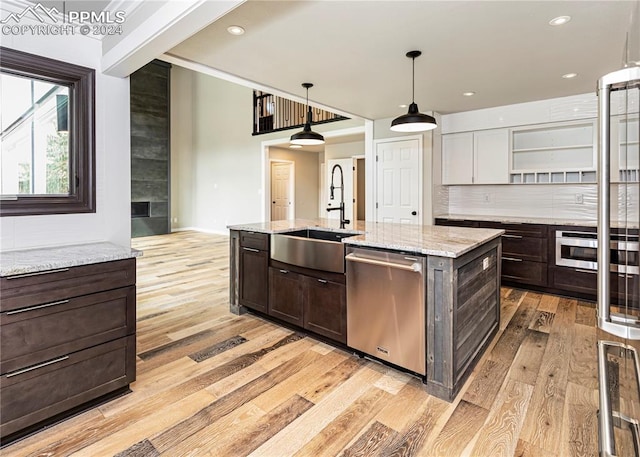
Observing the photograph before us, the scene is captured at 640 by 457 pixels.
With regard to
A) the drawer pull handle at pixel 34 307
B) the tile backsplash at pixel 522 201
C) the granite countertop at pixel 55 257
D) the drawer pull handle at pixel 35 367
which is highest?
the tile backsplash at pixel 522 201

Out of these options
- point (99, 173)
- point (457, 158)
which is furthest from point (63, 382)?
point (457, 158)

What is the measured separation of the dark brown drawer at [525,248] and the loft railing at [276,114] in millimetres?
4497

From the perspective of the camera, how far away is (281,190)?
9289 mm

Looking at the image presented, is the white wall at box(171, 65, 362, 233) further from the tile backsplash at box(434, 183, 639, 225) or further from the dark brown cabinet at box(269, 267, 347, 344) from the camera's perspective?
the dark brown cabinet at box(269, 267, 347, 344)

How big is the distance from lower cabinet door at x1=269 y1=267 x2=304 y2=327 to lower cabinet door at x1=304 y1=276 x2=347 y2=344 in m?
0.08

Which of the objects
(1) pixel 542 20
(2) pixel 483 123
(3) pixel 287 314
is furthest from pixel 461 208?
(3) pixel 287 314

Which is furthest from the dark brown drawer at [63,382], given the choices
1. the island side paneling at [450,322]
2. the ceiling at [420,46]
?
the ceiling at [420,46]

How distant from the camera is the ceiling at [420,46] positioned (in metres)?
2.37

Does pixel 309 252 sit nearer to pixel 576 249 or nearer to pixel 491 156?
pixel 576 249

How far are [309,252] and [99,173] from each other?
64.0 inches

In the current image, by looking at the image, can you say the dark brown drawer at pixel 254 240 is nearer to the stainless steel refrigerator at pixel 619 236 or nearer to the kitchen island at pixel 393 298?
the kitchen island at pixel 393 298

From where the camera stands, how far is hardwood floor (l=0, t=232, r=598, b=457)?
1701 millimetres

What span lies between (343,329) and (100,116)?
233cm

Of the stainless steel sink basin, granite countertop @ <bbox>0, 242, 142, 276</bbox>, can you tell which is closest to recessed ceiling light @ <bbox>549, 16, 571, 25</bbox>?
the stainless steel sink basin
